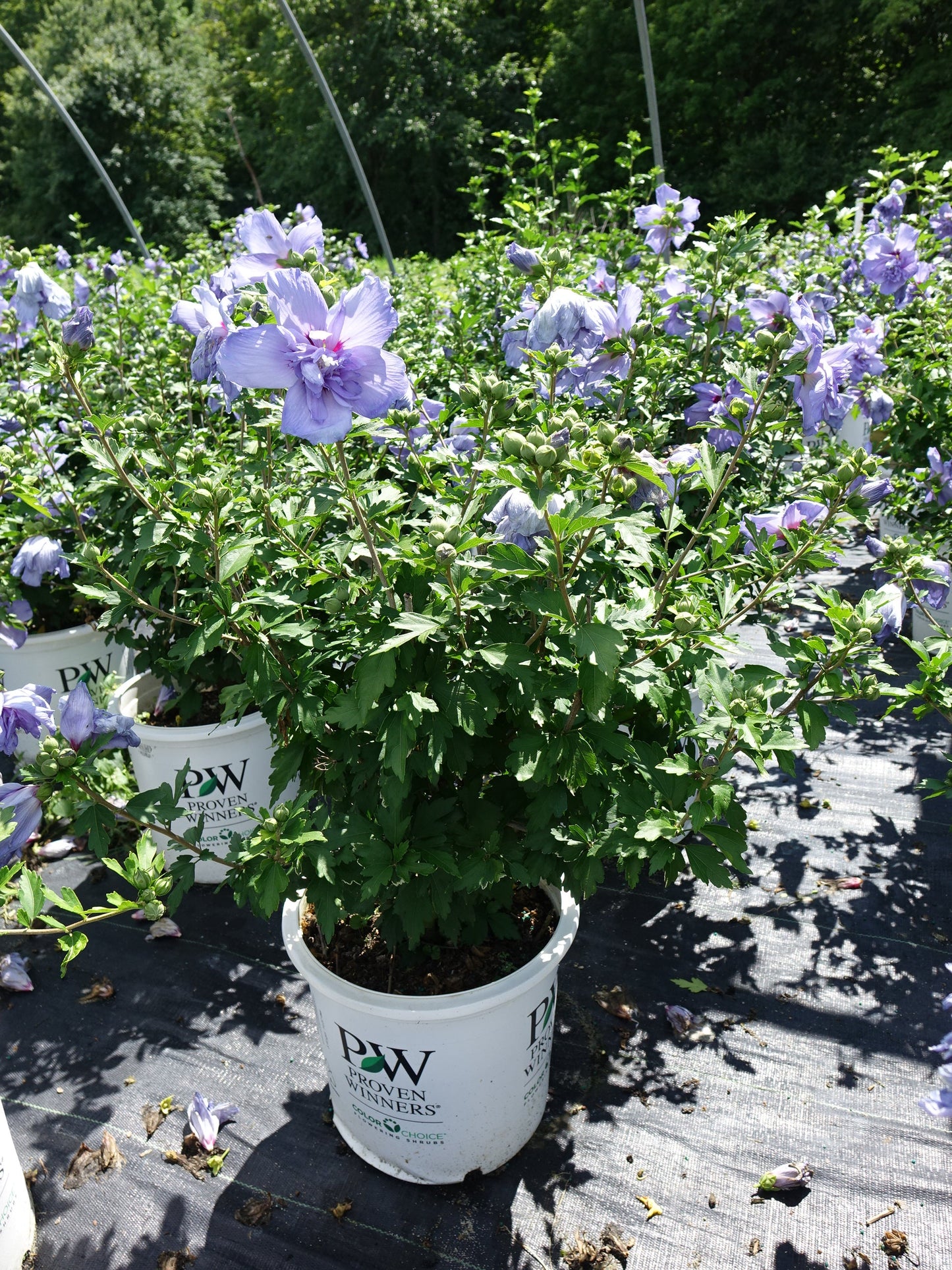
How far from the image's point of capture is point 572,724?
1.50m

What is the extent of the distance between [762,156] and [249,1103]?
64.7 feet

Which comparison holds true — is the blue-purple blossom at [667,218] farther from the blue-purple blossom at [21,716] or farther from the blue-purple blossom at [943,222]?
the blue-purple blossom at [21,716]

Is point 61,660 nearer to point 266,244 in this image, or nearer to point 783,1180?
point 266,244

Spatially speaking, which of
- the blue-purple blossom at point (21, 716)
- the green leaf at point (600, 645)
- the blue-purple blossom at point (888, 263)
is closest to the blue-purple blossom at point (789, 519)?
the green leaf at point (600, 645)

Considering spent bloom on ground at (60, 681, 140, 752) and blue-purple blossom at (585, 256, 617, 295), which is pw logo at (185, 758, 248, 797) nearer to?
spent bloom on ground at (60, 681, 140, 752)

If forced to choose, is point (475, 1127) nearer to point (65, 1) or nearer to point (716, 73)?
point (716, 73)

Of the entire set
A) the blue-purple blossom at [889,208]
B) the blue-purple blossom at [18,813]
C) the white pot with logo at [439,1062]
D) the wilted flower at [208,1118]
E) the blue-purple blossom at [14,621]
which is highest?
the blue-purple blossom at [889,208]

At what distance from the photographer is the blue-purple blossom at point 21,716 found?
5.09 feet

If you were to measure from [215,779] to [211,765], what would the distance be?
0.16 ft

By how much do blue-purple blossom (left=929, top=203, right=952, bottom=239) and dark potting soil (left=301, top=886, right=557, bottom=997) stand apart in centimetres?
312

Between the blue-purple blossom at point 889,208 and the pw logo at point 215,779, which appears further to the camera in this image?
the blue-purple blossom at point 889,208

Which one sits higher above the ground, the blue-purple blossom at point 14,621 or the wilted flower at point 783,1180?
the blue-purple blossom at point 14,621

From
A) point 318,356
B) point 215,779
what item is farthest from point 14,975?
point 318,356

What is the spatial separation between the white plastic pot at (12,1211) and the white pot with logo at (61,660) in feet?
5.73
